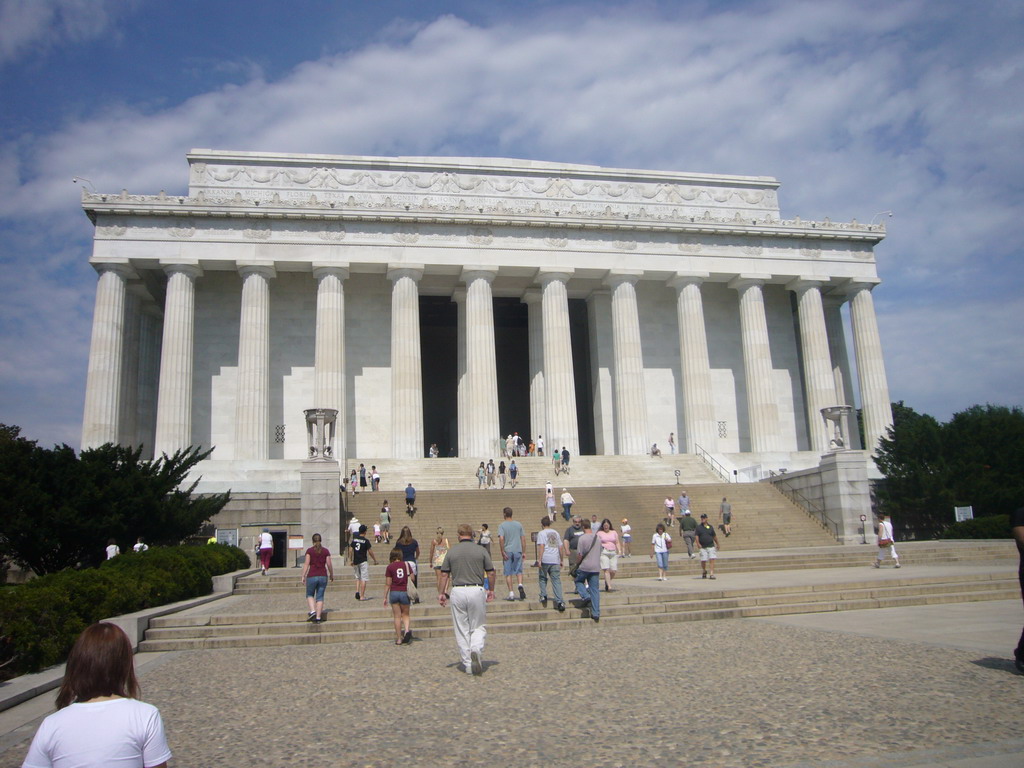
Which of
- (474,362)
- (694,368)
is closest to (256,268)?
(474,362)

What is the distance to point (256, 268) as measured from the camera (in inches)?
1732

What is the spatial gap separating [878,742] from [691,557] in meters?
18.9

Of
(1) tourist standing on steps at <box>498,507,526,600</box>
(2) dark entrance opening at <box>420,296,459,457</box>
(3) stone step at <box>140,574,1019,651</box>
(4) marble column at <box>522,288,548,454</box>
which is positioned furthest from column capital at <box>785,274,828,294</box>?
(1) tourist standing on steps at <box>498,507,526,600</box>

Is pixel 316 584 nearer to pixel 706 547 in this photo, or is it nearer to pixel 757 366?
pixel 706 547

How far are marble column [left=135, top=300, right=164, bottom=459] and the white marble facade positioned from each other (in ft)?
0.45

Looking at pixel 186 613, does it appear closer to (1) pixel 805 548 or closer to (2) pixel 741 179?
(1) pixel 805 548

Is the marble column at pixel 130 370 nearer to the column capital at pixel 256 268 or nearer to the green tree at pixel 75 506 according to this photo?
the column capital at pixel 256 268

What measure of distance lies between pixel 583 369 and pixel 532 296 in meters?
8.49

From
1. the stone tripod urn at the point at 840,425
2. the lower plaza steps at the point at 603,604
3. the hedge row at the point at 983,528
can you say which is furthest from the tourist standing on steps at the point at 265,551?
the hedge row at the point at 983,528

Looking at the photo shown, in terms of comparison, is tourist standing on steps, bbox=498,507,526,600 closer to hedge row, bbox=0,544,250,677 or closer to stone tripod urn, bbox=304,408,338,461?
hedge row, bbox=0,544,250,677

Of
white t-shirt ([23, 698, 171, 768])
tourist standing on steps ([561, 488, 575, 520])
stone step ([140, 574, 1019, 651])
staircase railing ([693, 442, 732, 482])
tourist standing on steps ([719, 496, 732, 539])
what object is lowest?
stone step ([140, 574, 1019, 651])

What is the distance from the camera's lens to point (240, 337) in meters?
44.0

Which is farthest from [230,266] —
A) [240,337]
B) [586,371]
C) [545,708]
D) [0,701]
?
[545,708]

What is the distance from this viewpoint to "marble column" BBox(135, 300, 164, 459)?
46.0 metres
